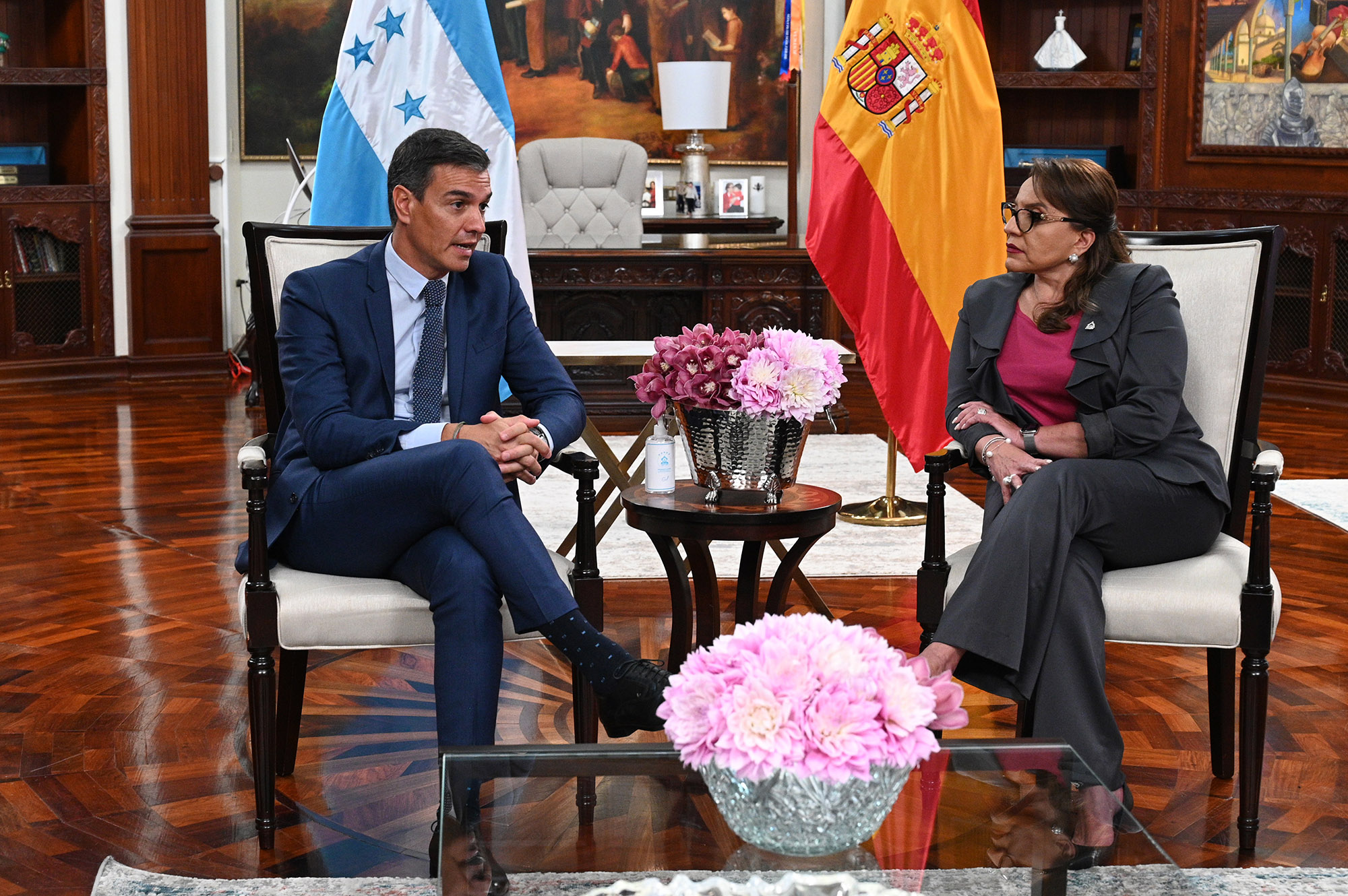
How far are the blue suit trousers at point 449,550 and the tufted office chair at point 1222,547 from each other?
30.4 inches

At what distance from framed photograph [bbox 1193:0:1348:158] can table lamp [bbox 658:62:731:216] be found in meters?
2.62

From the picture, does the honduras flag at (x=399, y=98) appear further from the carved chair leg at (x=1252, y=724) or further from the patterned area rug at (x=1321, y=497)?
the patterned area rug at (x=1321, y=497)

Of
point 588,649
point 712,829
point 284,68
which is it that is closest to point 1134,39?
point 284,68

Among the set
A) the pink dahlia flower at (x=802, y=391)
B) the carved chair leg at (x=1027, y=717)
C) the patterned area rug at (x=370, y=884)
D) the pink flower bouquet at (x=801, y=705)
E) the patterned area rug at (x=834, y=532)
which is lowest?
the patterned area rug at (x=370, y=884)

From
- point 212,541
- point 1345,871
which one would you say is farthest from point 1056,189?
point 212,541

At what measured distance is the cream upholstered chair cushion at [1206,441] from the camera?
253cm

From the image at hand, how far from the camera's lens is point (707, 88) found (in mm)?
8453

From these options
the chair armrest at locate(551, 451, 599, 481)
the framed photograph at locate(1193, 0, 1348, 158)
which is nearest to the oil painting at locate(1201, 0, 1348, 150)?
the framed photograph at locate(1193, 0, 1348, 158)

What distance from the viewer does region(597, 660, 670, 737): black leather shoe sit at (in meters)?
2.38

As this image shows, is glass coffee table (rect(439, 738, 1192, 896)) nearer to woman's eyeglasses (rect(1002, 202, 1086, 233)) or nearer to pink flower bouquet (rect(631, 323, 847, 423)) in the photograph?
pink flower bouquet (rect(631, 323, 847, 423))

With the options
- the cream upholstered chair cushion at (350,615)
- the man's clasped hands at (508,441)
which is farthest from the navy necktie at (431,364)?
the cream upholstered chair cushion at (350,615)

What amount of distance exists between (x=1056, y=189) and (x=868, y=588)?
161cm

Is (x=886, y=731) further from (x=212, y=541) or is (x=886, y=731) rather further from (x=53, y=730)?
(x=212, y=541)

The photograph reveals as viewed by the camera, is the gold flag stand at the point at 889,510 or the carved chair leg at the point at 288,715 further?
the gold flag stand at the point at 889,510
